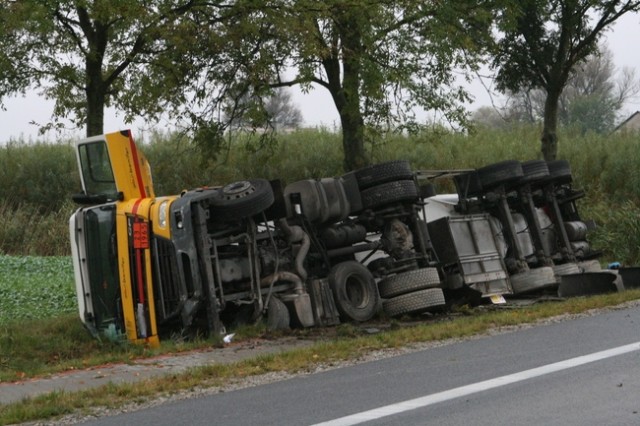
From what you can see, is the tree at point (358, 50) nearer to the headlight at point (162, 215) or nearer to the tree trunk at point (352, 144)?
the tree trunk at point (352, 144)

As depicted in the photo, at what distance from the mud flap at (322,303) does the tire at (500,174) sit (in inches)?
162

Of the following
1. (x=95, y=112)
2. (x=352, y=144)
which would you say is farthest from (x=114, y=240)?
(x=352, y=144)

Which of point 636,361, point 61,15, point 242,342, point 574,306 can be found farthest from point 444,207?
point 636,361

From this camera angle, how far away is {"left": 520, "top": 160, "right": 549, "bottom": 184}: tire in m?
17.6

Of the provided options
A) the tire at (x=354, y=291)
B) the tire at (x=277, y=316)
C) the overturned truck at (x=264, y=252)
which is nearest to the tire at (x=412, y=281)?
the overturned truck at (x=264, y=252)

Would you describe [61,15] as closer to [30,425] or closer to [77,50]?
[77,50]

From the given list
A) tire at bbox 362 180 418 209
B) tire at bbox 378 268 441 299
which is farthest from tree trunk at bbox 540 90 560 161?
tire at bbox 378 268 441 299

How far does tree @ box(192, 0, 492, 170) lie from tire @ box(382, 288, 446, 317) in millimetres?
5832

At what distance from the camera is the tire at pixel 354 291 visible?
46.9 feet

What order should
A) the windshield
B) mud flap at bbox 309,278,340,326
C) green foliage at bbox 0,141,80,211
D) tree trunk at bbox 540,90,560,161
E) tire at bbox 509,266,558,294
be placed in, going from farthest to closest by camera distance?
green foliage at bbox 0,141,80,211, tree trunk at bbox 540,90,560,161, tire at bbox 509,266,558,294, mud flap at bbox 309,278,340,326, the windshield

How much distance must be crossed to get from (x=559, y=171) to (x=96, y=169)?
8.01 m

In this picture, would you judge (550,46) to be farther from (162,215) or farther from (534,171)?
(162,215)

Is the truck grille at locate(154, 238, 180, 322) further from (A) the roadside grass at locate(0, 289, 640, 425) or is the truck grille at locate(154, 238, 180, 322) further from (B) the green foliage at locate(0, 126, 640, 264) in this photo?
(B) the green foliage at locate(0, 126, 640, 264)

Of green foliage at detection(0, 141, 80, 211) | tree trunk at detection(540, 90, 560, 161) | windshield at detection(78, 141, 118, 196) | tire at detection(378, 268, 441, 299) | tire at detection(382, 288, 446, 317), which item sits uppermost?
green foliage at detection(0, 141, 80, 211)
